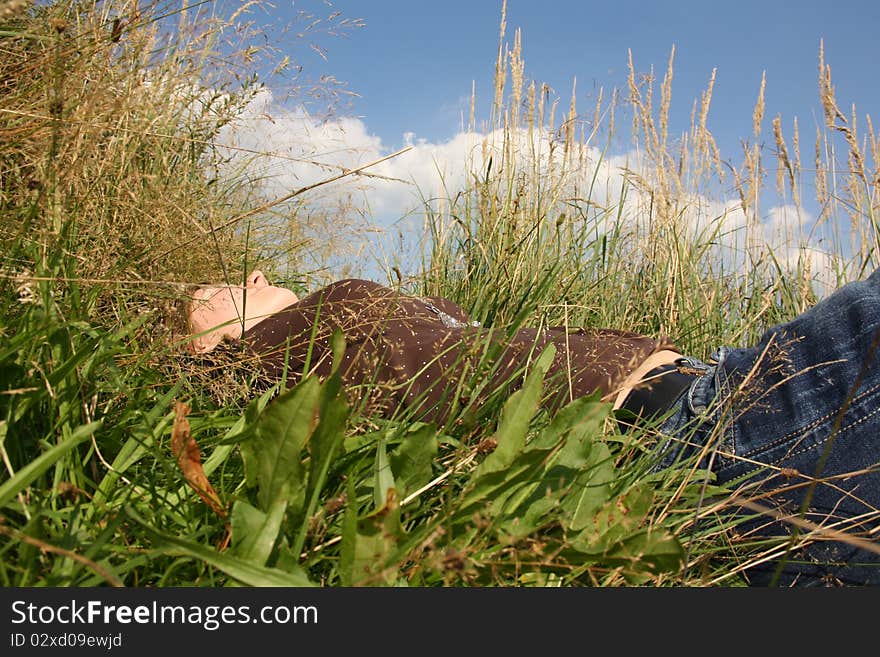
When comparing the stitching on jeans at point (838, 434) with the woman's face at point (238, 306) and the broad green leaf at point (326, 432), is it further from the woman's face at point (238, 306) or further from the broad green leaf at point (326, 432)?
the woman's face at point (238, 306)

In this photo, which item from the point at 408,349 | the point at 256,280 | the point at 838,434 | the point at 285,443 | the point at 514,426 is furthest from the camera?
the point at 256,280

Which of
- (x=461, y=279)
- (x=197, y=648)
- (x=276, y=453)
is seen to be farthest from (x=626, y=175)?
(x=197, y=648)

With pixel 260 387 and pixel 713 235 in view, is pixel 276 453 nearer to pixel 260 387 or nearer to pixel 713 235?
pixel 260 387

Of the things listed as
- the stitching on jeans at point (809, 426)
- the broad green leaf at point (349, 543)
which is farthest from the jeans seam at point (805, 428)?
the broad green leaf at point (349, 543)

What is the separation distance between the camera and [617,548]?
29.5 inches

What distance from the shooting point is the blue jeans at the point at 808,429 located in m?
1.01

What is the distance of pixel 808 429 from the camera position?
1096 millimetres

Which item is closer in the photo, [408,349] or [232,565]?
[232,565]

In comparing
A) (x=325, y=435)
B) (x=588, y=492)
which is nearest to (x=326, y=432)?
(x=325, y=435)

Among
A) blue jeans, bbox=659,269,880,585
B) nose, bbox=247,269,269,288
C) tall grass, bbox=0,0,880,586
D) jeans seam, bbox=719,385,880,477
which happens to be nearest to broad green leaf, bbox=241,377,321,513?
tall grass, bbox=0,0,880,586

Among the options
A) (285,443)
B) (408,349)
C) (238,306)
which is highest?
(238,306)

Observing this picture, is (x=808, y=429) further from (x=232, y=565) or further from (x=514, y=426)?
(x=232, y=565)

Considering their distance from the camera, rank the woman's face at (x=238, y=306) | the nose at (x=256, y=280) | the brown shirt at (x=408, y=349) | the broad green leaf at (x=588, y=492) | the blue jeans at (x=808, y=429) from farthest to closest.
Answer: the nose at (x=256, y=280), the woman's face at (x=238, y=306), the brown shirt at (x=408, y=349), the blue jeans at (x=808, y=429), the broad green leaf at (x=588, y=492)

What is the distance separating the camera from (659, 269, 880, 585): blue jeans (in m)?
1.01
